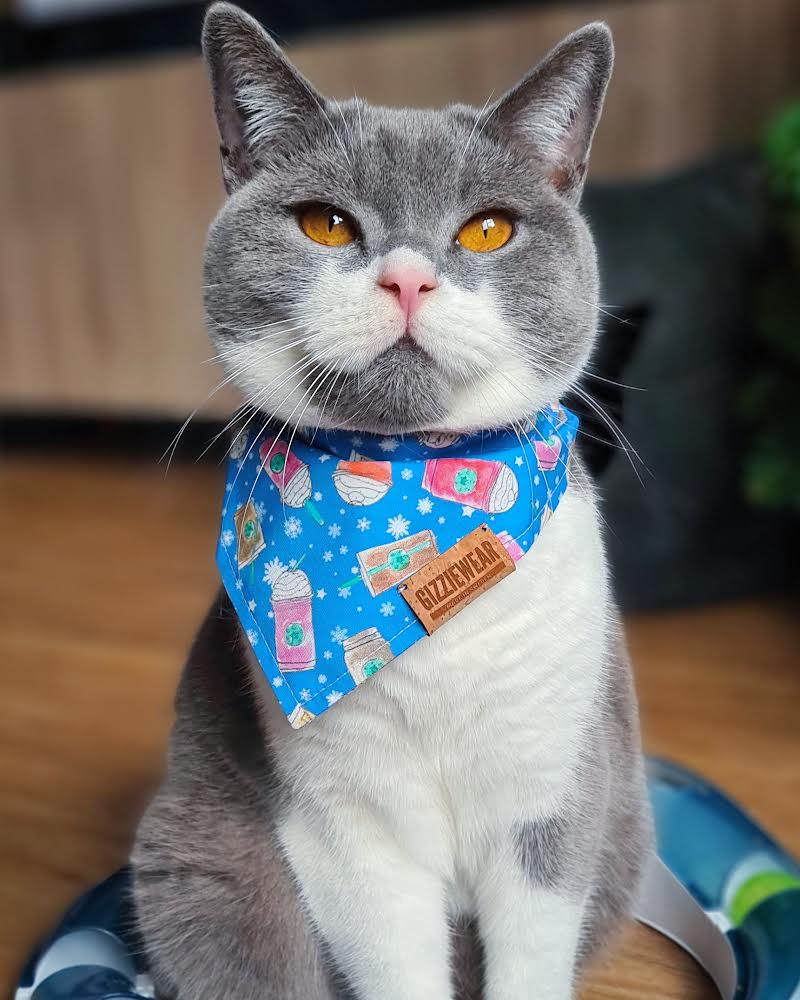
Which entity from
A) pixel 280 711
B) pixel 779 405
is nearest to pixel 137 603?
pixel 779 405

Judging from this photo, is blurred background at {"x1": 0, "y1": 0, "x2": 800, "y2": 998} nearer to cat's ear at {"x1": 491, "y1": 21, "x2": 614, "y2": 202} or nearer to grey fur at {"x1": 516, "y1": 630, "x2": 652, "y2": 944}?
grey fur at {"x1": 516, "y1": 630, "x2": 652, "y2": 944}

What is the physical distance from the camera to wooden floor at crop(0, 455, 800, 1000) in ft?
3.78

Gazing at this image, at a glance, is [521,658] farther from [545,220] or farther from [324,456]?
[545,220]

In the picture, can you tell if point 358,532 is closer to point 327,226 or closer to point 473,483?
point 473,483

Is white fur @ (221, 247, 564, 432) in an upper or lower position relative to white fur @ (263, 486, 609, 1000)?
upper

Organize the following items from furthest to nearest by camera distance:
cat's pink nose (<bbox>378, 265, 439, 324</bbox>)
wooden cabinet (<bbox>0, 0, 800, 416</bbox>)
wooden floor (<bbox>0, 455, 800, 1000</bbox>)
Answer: wooden cabinet (<bbox>0, 0, 800, 416</bbox>) < wooden floor (<bbox>0, 455, 800, 1000</bbox>) < cat's pink nose (<bbox>378, 265, 439, 324</bbox>)

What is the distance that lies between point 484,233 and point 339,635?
0.90 feet

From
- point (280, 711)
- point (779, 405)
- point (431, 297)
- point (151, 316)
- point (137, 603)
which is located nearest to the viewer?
point (431, 297)

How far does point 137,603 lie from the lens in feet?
6.53

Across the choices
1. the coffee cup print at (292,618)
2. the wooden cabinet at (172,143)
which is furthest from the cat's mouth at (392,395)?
the wooden cabinet at (172,143)

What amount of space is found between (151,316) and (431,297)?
219 cm

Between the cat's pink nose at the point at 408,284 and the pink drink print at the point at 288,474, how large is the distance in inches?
5.4

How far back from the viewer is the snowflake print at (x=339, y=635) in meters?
0.70

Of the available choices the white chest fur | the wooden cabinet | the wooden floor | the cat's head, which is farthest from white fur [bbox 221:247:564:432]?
the wooden cabinet
